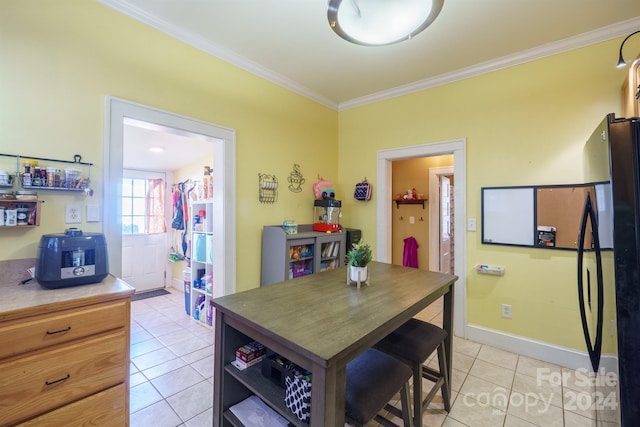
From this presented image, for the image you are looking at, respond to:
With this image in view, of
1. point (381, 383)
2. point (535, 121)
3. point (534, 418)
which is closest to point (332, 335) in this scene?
point (381, 383)

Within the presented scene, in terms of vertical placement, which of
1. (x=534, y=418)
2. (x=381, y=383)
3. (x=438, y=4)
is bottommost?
(x=534, y=418)

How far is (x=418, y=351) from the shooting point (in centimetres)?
153

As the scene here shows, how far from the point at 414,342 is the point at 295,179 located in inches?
88.4

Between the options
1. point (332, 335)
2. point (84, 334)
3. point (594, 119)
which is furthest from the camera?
point (594, 119)

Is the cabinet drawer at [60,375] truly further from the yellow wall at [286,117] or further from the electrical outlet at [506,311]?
the electrical outlet at [506,311]

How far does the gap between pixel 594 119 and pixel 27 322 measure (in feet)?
12.8

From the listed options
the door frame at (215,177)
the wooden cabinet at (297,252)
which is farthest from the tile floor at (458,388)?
the wooden cabinet at (297,252)

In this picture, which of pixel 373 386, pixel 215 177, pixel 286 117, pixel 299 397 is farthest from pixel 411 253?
pixel 299 397

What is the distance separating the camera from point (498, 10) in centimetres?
200

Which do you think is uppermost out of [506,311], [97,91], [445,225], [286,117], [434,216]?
[286,117]

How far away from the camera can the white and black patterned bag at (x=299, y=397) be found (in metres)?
1.09

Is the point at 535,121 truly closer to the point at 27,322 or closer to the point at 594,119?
the point at 594,119

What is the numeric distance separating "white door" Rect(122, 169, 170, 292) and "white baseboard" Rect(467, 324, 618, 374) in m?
4.51

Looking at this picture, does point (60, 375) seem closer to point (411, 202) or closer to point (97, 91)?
point (97, 91)
